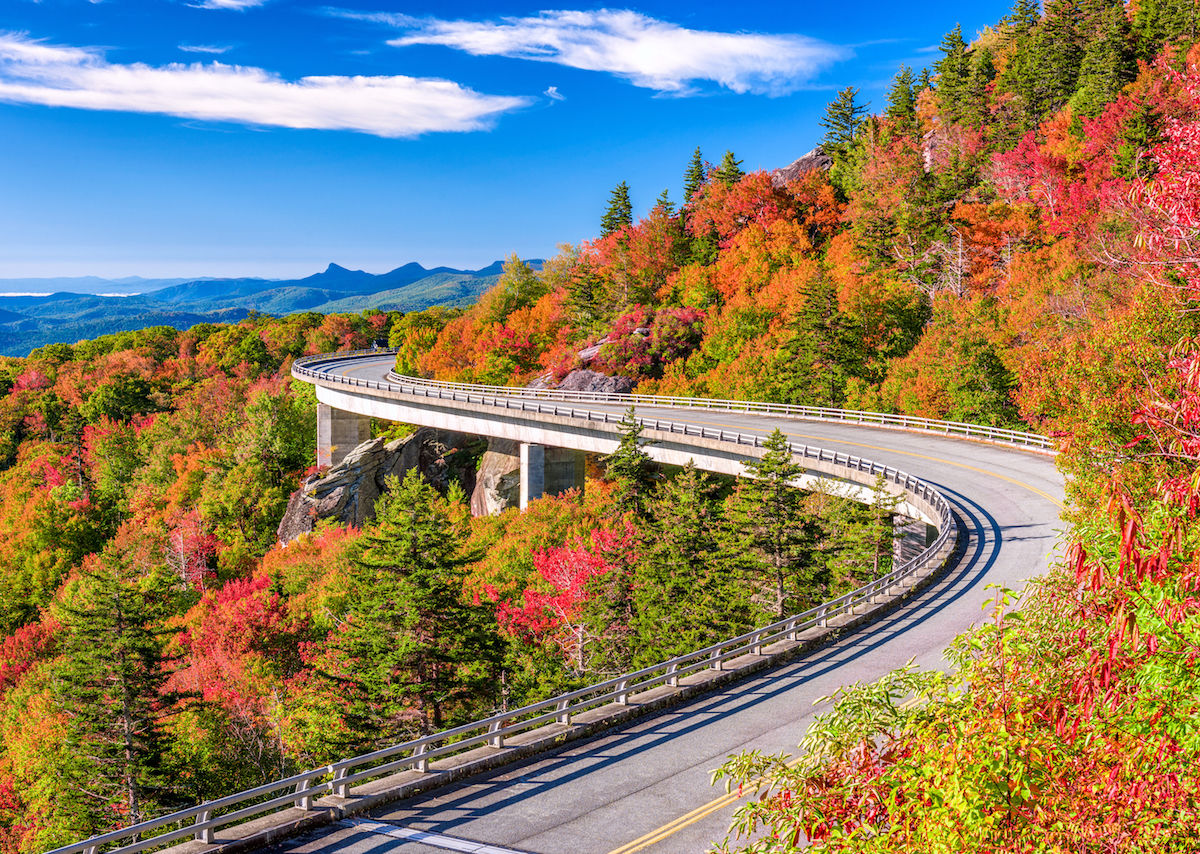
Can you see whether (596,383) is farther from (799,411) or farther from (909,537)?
(909,537)

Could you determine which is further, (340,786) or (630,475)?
(630,475)

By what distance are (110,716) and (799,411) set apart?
40.1m

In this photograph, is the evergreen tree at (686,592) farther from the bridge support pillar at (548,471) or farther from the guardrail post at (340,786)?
the bridge support pillar at (548,471)

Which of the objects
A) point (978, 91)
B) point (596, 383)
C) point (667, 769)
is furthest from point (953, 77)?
point (667, 769)

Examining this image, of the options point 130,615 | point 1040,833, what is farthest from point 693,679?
point 130,615

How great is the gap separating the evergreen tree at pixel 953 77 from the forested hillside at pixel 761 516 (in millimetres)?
451

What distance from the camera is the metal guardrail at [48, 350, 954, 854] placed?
1067 centimetres

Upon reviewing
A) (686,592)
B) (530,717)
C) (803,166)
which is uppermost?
(803,166)

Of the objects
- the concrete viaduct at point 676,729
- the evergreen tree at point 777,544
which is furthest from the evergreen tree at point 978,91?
the evergreen tree at point 777,544

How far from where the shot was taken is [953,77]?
262 ft

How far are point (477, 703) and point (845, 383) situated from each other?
3653 centimetres

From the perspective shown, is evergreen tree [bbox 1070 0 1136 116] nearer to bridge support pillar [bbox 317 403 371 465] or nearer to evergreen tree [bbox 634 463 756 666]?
evergreen tree [bbox 634 463 756 666]

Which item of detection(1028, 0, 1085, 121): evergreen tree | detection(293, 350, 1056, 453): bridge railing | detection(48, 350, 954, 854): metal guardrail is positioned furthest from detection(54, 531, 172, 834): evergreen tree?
detection(1028, 0, 1085, 121): evergreen tree

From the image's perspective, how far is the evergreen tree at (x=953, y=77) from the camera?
256 feet
